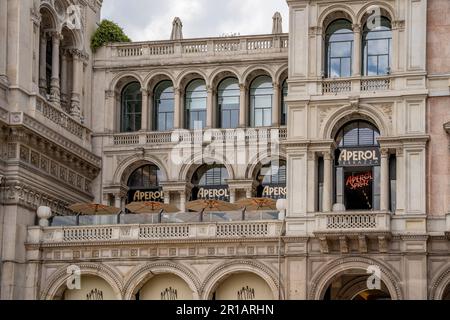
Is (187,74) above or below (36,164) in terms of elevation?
above

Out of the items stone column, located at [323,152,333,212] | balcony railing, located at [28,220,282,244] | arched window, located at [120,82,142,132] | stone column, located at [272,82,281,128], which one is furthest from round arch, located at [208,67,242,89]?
balcony railing, located at [28,220,282,244]

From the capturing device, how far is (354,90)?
5306 centimetres

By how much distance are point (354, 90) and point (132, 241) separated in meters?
11.8

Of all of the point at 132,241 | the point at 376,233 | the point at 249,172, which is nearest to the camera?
the point at 376,233

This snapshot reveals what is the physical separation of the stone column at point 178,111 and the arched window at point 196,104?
0.53 metres

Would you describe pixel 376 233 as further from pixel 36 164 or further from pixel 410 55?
pixel 36 164

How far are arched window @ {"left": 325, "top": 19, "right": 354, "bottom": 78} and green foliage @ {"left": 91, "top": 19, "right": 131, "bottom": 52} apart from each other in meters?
13.7

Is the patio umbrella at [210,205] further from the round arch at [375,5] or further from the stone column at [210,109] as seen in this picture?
the round arch at [375,5]

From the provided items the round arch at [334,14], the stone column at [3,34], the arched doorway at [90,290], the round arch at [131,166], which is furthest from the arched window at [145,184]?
the round arch at [334,14]

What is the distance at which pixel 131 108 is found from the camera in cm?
6297

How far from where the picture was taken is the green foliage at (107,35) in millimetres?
62875
